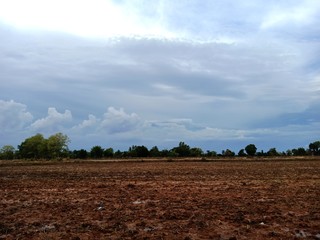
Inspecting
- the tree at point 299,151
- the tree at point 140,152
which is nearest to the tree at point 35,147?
the tree at point 140,152

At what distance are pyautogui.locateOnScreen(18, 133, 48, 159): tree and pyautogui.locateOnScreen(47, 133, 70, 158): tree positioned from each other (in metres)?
2.25

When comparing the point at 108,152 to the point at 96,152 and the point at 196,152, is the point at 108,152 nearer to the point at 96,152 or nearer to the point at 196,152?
the point at 96,152

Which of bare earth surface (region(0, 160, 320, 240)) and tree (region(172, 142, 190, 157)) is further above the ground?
tree (region(172, 142, 190, 157))

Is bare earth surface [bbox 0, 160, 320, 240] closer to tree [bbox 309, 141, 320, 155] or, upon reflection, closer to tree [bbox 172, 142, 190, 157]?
tree [bbox 172, 142, 190, 157]

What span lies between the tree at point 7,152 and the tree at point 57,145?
25121 millimetres

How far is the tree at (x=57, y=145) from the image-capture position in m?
117

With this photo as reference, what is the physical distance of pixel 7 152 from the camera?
13600cm

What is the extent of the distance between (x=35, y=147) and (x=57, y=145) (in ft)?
33.3

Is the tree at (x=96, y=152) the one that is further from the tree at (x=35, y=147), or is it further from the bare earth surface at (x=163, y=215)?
the bare earth surface at (x=163, y=215)

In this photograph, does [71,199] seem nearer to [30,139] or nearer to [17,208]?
[17,208]

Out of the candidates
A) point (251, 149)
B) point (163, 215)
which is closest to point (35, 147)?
point (251, 149)

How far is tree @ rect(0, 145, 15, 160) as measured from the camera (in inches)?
5310

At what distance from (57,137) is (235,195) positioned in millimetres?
108898

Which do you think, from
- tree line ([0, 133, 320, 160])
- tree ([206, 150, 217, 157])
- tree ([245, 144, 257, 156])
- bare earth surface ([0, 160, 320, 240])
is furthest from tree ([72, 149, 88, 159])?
bare earth surface ([0, 160, 320, 240])
